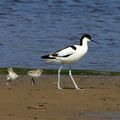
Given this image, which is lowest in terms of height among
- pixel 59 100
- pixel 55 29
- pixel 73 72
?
pixel 55 29

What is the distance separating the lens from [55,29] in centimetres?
2972

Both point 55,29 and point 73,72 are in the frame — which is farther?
point 55,29

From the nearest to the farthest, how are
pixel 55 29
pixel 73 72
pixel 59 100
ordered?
pixel 59 100
pixel 73 72
pixel 55 29

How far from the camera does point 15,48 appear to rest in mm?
24484

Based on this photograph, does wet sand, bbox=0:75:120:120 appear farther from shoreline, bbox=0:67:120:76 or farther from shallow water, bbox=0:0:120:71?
shallow water, bbox=0:0:120:71

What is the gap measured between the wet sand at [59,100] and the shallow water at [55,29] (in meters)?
3.09

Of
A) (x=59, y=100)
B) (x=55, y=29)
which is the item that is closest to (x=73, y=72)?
(x=59, y=100)

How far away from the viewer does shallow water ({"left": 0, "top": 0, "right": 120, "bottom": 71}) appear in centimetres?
2266

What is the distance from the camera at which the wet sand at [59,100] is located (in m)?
13.5

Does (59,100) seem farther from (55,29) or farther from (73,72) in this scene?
(55,29)

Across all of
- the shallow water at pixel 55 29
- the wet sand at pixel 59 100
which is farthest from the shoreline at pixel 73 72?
the wet sand at pixel 59 100

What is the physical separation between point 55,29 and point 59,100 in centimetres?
1457

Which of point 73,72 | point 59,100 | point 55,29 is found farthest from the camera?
point 55,29

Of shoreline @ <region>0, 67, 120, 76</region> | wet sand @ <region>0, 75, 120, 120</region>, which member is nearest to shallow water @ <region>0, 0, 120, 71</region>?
shoreline @ <region>0, 67, 120, 76</region>
